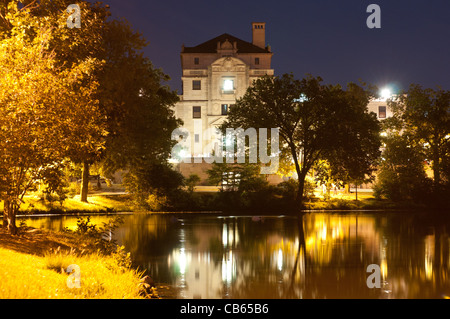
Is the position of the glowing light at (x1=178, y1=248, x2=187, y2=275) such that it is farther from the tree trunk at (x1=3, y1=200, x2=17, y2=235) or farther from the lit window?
the lit window

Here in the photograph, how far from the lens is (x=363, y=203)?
54.3 meters

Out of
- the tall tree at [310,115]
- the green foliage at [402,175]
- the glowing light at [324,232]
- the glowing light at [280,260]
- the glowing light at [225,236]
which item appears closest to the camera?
the glowing light at [280,260]

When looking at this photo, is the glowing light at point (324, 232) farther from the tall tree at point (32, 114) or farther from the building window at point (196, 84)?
the building window at point (196, 84)

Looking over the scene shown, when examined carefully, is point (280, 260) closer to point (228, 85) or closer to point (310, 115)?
point (310, 115)

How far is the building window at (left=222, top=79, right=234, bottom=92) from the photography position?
92.9 meters

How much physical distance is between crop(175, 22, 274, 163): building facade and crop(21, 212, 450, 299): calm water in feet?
176

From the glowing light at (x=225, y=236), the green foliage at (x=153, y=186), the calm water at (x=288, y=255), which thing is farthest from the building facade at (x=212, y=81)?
the glowing light at (x=225, y=236)

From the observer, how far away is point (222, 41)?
9694 cm

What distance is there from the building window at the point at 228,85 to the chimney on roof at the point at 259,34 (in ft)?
38.3

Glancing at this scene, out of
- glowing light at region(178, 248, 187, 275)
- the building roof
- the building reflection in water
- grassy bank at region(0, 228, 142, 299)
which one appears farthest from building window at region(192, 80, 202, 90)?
grassy bank at region(0, 228, 142, 299)

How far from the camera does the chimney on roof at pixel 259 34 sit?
3932 inches

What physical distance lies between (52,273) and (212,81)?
265ft

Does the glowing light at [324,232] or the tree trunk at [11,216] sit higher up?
the tree trunk at [11,216]

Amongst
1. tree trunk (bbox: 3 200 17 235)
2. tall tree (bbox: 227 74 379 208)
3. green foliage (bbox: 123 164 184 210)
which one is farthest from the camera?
tall tree (bbox: 227 74 379 208)
